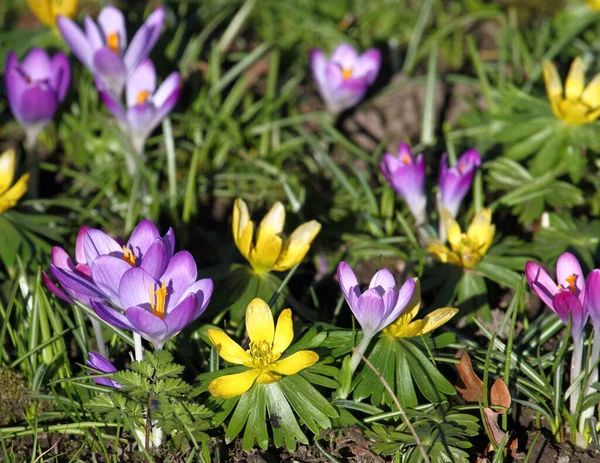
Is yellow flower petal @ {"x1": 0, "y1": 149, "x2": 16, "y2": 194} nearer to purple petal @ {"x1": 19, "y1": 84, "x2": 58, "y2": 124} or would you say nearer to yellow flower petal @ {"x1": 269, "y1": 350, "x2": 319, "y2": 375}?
purple petal @ {"x1": 19, "y1": 84, "x2": 58, "y2": 124}

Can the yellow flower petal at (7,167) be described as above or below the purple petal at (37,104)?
below

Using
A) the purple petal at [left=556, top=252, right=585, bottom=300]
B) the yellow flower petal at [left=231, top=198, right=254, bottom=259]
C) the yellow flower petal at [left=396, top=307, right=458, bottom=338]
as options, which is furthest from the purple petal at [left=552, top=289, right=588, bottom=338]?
the yellow flower petal at [left=231, top=198, right=254, bottom=259]

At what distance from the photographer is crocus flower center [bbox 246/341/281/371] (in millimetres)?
1852

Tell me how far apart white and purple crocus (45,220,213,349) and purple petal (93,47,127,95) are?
3.04 feet

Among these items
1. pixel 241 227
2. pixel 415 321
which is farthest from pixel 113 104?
pixel 415 321

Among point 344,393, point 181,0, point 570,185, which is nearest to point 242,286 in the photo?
point 344,393

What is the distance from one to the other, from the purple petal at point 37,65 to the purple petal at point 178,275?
130 centimetres

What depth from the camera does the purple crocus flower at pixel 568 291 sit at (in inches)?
72.1

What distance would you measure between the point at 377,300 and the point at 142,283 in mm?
544

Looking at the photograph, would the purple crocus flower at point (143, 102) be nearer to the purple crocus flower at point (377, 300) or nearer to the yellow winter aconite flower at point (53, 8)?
the yellow winter aconite flower at point (53, 8)

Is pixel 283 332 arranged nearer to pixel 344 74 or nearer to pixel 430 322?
pixel 430 322

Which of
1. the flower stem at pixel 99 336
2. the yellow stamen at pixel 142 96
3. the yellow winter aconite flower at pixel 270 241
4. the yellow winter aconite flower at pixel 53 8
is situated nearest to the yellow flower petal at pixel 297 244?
the yellow winter aconite flower at pixel 270 241

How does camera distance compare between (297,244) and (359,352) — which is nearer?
(359,352)

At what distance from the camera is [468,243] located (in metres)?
2.36
